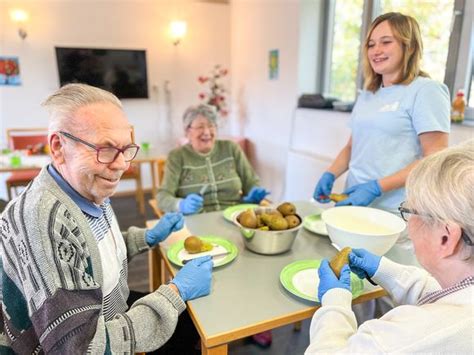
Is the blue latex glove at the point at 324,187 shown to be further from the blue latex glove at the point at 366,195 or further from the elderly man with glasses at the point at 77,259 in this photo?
the elderly man with glasses at the point at 77,259

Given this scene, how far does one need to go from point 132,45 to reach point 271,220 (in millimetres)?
3461

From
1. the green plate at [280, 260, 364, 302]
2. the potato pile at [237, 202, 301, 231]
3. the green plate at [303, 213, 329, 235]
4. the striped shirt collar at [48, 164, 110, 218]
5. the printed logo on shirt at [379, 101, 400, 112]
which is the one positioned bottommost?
the green plate at [280, 260, 364, 302]

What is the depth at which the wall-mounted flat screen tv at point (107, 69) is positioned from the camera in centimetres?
369

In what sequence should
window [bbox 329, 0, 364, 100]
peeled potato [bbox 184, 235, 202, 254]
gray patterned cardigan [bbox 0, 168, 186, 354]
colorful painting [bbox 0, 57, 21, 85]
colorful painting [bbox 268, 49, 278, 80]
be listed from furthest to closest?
colorful painting [bbox 0, 57, 21, 85], colorful painting [bbox 268, 49, 278, 80], window [bbox 329, 0, 364, 100], peeled potato [bbox 184, 235, 202, 254], gray patterned cardigan [bbox 0, 168, 186, 354]

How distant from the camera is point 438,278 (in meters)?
0.70

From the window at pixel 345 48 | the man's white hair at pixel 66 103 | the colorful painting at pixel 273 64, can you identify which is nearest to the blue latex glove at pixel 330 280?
the man's white hair at pixel 66 103

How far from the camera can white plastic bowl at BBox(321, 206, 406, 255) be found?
3.39ft

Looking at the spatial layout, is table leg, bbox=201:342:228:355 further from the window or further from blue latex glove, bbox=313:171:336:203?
the window

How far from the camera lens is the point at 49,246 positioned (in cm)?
74

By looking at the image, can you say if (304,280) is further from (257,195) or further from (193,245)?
(257,195)

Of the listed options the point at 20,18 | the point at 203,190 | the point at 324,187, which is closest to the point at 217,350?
the point at 324,187

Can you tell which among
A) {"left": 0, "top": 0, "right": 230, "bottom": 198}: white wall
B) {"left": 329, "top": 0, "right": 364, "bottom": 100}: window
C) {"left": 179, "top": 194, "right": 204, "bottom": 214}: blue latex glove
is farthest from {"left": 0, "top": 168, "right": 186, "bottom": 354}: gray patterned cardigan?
{"left": 0, "top": 0, "right": 230, "bottom": 198}: white wall

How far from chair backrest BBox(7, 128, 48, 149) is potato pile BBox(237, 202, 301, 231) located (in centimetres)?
285

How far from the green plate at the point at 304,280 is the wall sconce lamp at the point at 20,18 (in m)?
3.79
